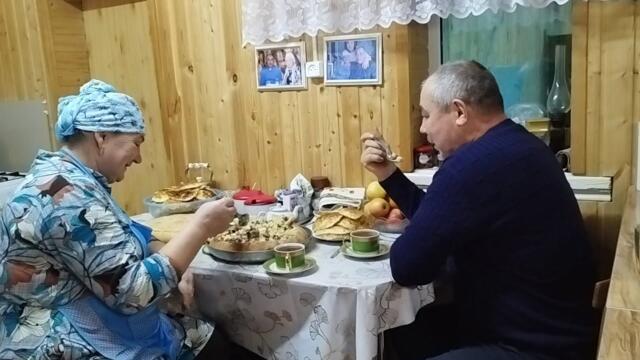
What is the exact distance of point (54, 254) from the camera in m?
1.27

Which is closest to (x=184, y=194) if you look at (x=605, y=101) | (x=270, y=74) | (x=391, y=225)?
(x=270, y=74)

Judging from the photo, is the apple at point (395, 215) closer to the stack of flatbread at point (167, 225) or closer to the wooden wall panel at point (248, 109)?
the wooden wall panel at point (248, 109)

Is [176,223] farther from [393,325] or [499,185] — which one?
[499,185]

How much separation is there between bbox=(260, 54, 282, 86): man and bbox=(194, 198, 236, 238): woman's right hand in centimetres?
103

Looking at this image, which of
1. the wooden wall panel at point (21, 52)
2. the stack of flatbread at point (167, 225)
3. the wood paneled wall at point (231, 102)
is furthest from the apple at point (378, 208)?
the wooden wall panel at point (21, 52)

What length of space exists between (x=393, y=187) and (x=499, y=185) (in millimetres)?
546

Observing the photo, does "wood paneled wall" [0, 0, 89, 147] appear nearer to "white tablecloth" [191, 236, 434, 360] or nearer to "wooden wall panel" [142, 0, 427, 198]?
"wooden wall panel" [142, 0, 427, 198]

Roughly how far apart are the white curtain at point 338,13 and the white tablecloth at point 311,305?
34.7 inches

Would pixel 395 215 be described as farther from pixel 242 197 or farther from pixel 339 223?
pixel 242 197

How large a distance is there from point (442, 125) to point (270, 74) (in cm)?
113

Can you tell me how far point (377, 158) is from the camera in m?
1.83

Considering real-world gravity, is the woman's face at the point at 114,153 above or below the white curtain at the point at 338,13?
below

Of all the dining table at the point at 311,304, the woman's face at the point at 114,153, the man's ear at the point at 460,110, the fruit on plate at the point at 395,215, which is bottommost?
the dining table at the point at 311,304

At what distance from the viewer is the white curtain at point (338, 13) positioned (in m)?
1.95
